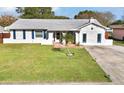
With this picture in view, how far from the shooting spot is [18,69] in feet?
40.2

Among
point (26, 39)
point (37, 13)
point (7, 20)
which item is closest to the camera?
point (26, 39)

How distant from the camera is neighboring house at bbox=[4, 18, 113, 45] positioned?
86.7 feet

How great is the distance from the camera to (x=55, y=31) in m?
27.2

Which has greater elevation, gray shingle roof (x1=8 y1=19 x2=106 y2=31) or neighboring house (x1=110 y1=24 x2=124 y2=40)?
gray shingle roof (x1=8 y1=19 x2=106 y2=31)

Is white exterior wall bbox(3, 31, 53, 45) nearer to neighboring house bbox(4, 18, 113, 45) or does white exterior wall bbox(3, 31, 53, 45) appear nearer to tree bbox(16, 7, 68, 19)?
neighboring house bbox(4, 18, 113, 45)

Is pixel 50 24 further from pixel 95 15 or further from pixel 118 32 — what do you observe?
pixel 118 32

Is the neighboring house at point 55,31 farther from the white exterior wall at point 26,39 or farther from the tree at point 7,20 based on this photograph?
the tree at point 7,20

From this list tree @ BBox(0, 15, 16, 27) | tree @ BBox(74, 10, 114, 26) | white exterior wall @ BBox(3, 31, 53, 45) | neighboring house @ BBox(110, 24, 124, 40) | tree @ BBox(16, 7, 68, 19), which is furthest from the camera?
tree @ BBox(0, 15, 16, 27)

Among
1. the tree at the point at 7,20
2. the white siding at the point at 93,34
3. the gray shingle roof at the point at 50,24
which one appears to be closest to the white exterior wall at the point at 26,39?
the gray shingle roof at the point at 50,24

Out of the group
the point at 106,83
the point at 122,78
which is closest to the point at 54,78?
the point at 106,83

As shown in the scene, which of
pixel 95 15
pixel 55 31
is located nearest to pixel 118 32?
pixel 95 15

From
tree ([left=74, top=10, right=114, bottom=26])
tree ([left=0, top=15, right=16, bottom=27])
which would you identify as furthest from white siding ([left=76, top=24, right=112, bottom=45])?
tree ([left=0, top=15, right=16, bottom=27])

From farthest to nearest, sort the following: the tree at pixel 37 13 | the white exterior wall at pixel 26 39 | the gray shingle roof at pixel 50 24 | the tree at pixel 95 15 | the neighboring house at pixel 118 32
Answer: the tree at pixel 37 13, the tree at pixel 95 15, the neighboring house at pixel 118 32, the gray shingle roof at pixel 50 24, the white exterior wall at pixel 26 39

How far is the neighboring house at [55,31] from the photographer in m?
26.4
